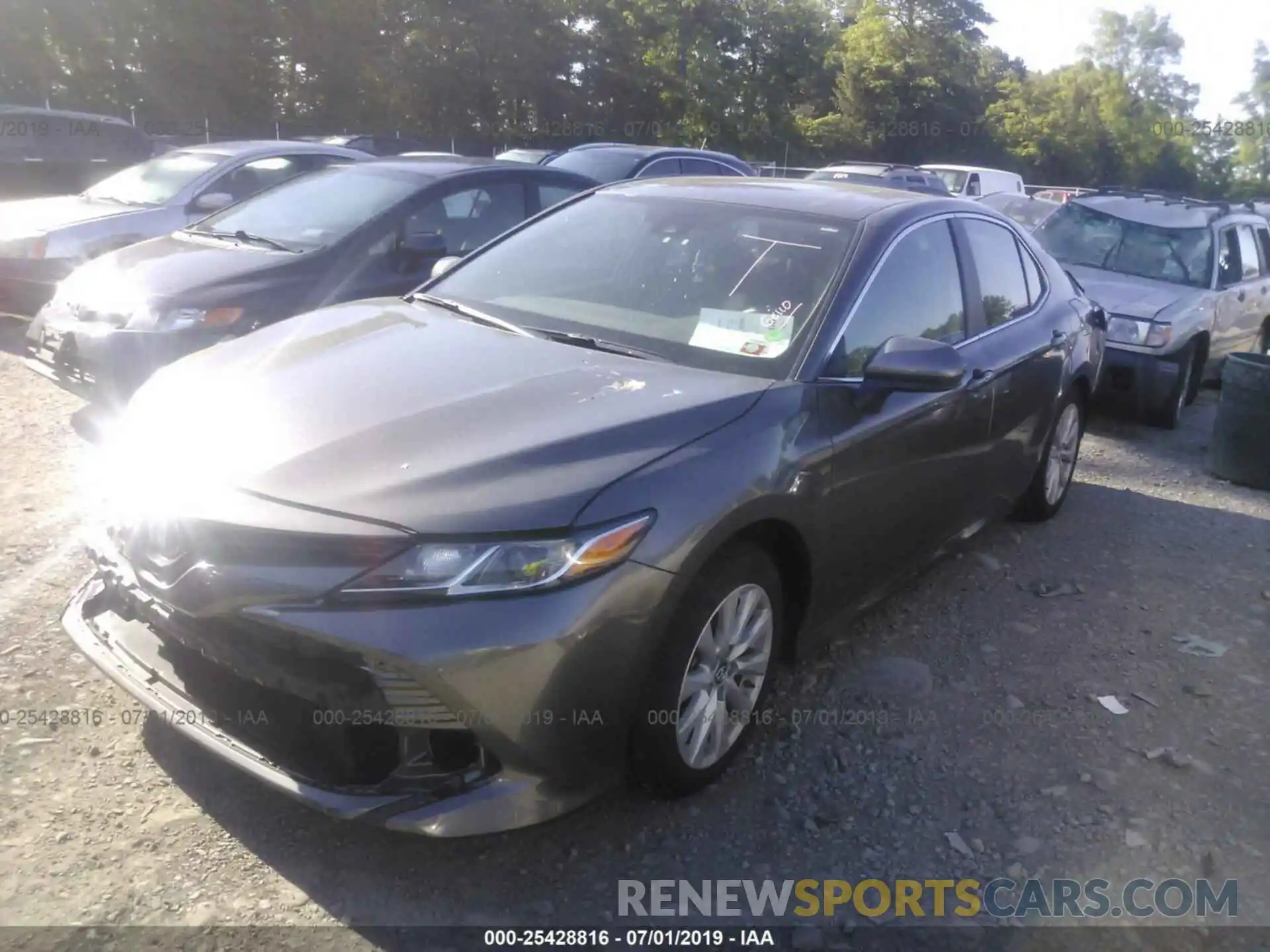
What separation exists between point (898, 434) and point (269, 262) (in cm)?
391

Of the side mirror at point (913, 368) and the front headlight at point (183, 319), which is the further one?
the front headlight at point (183, 319)

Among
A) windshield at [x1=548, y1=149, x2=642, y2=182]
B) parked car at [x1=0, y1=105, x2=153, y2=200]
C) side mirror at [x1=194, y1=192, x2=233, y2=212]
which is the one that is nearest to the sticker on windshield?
side mirror at [x1=194, y1=192, x2=233, y2=212]

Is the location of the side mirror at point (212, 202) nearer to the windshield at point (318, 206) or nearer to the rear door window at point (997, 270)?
the windshield at point (318, 206)

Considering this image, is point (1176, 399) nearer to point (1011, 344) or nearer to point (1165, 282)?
point (1165, 282)

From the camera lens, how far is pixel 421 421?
309cm

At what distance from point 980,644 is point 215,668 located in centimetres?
298

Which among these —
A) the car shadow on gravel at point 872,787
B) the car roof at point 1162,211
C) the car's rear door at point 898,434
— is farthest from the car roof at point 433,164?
the car roof at point 1162,211

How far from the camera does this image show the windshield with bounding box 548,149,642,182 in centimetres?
1224

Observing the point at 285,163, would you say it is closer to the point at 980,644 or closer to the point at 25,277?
the point at 25,277

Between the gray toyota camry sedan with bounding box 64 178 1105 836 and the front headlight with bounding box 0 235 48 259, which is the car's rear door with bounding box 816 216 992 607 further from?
the front headlight with bounding box 0 235 48 259

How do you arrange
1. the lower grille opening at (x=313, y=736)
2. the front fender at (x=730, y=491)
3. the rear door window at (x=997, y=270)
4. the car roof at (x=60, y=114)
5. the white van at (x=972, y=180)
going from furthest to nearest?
the white van at (x=972, y=180) < the car roof at (x=60, y=114) < the rear door window at (x=997, y=270) < the front fender at (x=730, y=491) < the lower grille opening at (x=313, y=736)

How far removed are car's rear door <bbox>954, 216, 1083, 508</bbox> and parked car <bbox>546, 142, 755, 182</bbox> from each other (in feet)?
23.0

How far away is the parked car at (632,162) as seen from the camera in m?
12.3

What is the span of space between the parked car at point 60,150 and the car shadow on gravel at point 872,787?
10457 mm
